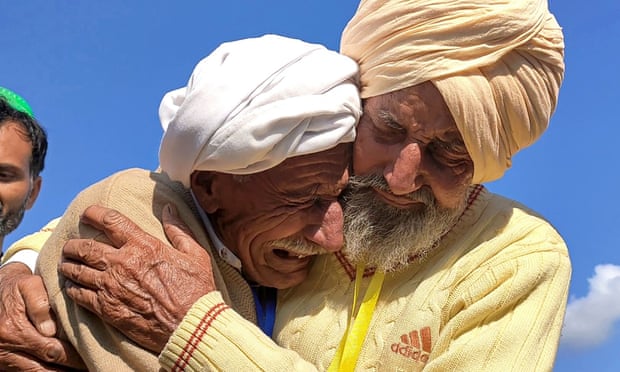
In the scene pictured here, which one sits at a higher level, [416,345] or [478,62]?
[478,62]

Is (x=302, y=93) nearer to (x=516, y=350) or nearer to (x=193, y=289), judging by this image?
(x=193, y=289)

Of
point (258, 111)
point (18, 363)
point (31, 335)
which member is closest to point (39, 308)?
point (31, 335)

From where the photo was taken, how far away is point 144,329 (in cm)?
238

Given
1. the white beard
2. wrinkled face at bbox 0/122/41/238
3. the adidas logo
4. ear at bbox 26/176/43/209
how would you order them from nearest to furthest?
the adidas logo
the white beard
wrinkled face at bbox 0/122/41/238
ear at bbox 26/176/43/209

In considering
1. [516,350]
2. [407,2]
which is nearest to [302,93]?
[407,2]

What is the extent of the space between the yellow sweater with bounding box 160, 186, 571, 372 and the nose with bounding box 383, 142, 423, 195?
300 mm

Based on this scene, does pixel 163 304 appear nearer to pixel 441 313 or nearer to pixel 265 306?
pixel 265 306

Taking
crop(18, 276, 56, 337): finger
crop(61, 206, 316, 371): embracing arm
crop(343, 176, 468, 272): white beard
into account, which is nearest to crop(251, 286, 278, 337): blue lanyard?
crop(343, 176, 468, 272): white beard

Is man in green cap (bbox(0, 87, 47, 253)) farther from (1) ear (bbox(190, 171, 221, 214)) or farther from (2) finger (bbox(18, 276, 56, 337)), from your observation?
(1) ear (bbox(190, 171, 221, 214))

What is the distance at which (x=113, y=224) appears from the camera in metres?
2.48

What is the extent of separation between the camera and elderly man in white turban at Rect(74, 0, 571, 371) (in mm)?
2486

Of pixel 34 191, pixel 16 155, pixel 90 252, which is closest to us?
pixel 90 252

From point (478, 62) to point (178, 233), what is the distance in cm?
114

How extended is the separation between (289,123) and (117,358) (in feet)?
2.95
